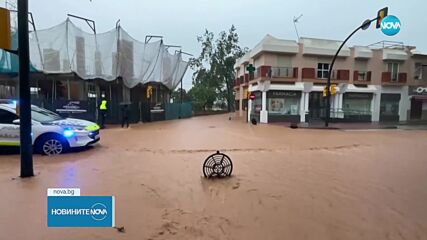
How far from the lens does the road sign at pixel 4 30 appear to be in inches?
198

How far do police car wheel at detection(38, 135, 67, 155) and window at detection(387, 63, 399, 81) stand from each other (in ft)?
107

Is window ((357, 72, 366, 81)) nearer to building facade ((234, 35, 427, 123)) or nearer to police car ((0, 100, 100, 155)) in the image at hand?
building facade ((234, 35, 427, 123))

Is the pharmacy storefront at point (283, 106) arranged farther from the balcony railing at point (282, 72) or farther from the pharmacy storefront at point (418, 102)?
the pharmacy storefront at point (418, 102)

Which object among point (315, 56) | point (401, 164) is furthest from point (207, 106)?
point (401, 164)

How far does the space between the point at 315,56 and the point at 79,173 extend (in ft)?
88.5

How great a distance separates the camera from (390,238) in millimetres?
3939

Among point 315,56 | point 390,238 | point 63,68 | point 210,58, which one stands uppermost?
point 210,58

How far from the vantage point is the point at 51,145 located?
29.0 feet

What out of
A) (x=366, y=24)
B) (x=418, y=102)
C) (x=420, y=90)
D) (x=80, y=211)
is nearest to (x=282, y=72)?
(x=366, y=24)

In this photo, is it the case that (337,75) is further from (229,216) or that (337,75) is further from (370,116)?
(229,216)

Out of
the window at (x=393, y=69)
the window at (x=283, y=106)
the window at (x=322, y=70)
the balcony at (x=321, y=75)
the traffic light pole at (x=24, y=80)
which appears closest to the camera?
the traffic light pole at (x=24, y=80)

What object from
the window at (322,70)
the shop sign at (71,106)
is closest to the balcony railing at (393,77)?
the window at (322,70)

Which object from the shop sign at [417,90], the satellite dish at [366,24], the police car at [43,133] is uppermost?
the satellite dish at [366,24]

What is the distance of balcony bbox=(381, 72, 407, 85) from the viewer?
103 feet
